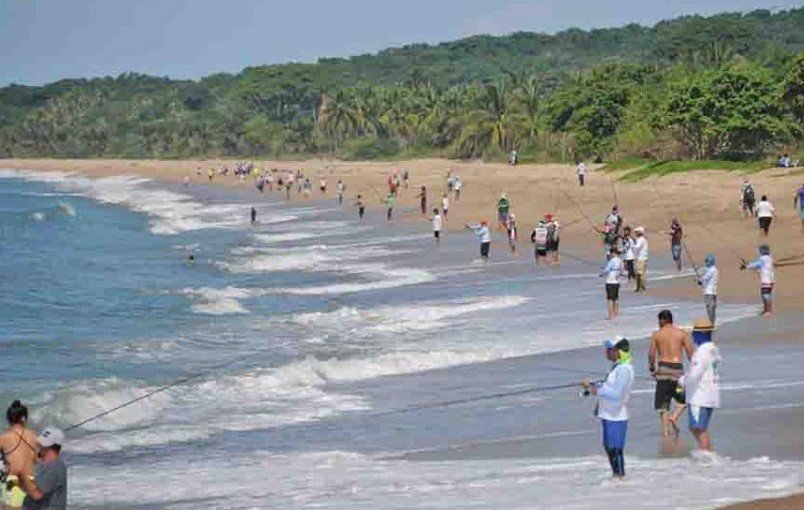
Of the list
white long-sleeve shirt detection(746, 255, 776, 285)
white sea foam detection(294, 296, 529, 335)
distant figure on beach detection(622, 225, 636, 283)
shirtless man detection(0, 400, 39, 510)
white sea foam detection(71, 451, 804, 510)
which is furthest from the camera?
distant figure on beach detection(622, 225, 636, 283)

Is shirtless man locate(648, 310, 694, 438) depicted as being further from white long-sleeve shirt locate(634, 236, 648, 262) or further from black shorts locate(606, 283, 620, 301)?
white long-sleeve shirt locate(634, 236, 648, 262)

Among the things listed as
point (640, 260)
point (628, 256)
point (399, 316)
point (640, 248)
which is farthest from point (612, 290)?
point (399, 316)

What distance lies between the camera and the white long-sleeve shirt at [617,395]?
11484 millimetres

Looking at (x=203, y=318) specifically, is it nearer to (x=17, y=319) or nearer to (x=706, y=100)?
(x=17, y=319)

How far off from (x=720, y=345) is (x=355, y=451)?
264 inches

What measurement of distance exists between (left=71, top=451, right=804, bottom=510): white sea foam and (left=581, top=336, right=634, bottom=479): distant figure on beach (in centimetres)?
26

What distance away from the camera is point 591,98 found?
7881 cm

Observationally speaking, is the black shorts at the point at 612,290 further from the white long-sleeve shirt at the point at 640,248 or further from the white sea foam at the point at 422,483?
the white sea foam at the point at 422,483

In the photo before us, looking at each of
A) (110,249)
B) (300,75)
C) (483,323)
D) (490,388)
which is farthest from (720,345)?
(300,75)

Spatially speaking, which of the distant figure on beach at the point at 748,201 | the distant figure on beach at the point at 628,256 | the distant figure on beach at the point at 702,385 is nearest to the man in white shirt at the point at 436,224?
the distant figure on beach at the point at 748,201

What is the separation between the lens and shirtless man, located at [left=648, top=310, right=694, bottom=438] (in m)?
13.1

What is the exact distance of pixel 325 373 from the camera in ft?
66.8

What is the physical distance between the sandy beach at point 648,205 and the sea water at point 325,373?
2423mm

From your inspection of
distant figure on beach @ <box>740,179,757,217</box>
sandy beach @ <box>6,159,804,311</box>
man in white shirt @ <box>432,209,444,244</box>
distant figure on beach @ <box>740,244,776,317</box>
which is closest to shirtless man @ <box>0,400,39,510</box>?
distant figure on beach @ <box>740,244,776,317</box>
